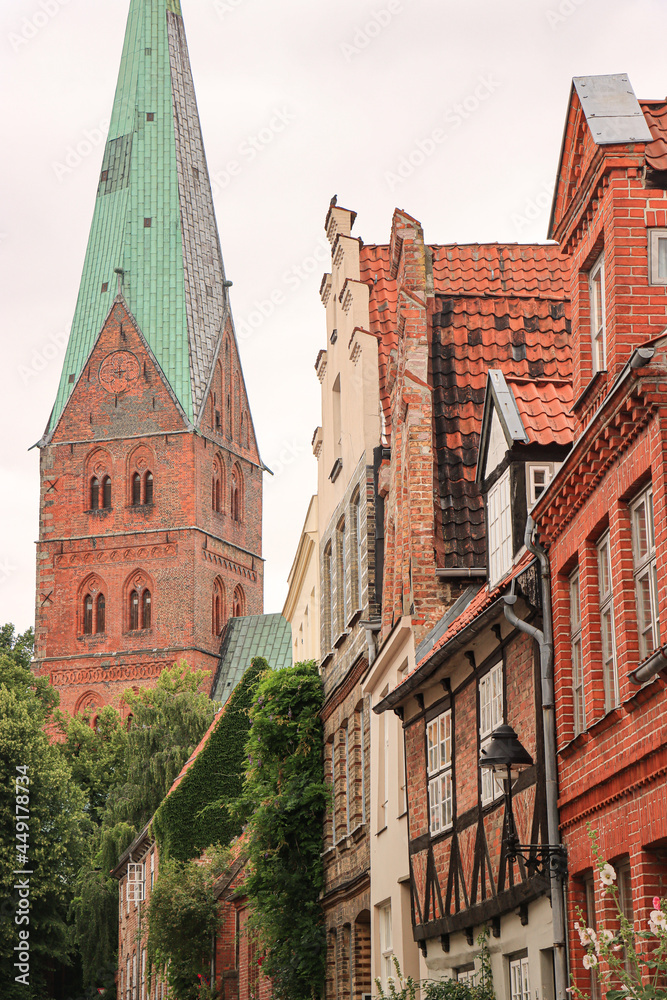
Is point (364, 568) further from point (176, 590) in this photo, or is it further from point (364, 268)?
point (176, 590)

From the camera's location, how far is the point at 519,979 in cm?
1247

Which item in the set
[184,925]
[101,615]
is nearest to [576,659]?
[184,925]

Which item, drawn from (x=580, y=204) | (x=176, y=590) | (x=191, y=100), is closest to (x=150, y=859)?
(x=580, y=204)

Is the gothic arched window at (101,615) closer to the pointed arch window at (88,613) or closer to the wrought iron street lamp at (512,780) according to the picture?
the pointed arch window at (88,613)

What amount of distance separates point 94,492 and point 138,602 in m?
6.56

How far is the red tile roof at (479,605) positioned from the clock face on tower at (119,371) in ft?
231

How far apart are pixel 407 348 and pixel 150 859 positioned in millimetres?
25628

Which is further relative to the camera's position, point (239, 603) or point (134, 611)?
point (239, 603)

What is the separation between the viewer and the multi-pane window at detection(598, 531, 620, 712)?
10359mm

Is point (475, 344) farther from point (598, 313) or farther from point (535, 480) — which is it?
point (598, 313)

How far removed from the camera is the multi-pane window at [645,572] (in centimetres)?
937

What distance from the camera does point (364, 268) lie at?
23.0 m

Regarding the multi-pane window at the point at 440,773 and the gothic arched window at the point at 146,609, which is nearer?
the multi-pane window at the point at 440,773

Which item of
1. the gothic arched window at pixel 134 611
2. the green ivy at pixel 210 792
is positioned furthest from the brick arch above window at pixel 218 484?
the green ivy at pixel 210 792
